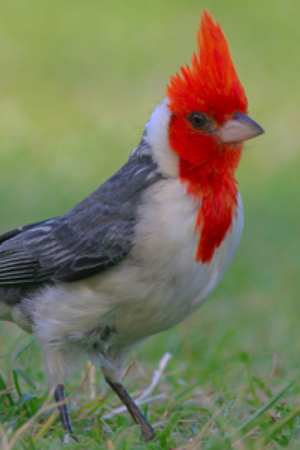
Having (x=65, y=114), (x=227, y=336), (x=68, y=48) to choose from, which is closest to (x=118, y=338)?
(x=227, y=336)

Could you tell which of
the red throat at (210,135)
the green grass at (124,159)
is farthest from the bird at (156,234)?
the green grass at (124,159)

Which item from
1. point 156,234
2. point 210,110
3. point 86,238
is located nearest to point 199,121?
point 210,110

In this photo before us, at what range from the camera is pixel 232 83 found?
4117 millimetres

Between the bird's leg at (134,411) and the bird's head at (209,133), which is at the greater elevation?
the bird's head at (209,133)

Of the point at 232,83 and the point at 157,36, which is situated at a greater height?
the point at 157,36

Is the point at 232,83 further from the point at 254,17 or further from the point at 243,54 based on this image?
the point at 254,17

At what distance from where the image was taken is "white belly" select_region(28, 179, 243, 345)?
392 centimetres

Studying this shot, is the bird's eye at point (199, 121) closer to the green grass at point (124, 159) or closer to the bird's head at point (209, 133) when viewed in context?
the bird's head at point (209, 133)

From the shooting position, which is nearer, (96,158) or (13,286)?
(13,286)

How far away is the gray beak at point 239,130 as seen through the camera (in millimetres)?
4070

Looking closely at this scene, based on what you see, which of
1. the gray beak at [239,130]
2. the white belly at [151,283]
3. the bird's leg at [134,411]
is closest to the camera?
the white belly at [151,283]

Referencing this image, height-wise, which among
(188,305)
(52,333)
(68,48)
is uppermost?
(68,48)

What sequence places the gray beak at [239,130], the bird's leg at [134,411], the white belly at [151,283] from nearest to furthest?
the white belly at [151,283] < the gray beak at [239,130] < the bird's leg at [134,411]

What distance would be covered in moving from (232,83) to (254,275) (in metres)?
3.50
